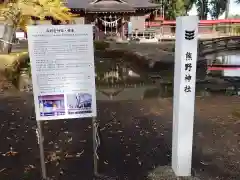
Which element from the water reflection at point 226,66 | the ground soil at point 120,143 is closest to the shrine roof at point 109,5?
the water reflection at point 226,66

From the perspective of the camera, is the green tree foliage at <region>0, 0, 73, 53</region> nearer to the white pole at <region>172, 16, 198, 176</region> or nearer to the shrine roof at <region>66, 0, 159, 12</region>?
the shrine roof at <region>66, 0, 159, 12</region>

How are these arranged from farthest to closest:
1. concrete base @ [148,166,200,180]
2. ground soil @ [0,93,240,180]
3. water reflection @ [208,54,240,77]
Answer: water reflection @ [208,54,240,77] → ground soil @ [0,93,240,180] → concrete base @ [148,166,200,180]

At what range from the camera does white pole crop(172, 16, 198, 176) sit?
3.09 metres

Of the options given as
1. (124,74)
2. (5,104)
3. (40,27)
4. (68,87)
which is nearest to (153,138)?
(68,87)

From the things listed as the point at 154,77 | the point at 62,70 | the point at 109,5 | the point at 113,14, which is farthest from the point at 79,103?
the point at 109,5

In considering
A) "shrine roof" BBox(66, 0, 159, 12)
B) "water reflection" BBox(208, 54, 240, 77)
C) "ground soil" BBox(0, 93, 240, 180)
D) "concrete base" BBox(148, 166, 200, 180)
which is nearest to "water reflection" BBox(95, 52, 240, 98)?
"water reflection" BBox(208, 54, 240, 77)

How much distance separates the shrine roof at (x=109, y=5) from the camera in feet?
80.9

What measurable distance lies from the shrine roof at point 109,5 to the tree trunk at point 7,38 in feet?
35.2

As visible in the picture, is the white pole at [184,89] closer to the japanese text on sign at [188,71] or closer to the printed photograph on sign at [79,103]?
the japanese text on sign at [188,71]

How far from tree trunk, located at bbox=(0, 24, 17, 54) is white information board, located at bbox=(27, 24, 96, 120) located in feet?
36.2

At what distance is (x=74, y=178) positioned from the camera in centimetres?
348

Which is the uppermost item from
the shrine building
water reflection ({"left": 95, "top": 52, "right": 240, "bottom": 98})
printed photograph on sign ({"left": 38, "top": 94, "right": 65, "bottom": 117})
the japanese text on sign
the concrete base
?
the shrine building

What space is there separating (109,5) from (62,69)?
2433cm

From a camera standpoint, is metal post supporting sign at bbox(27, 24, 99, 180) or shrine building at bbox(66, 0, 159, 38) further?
shrine building at bbox(66, 0, 159, 38)
